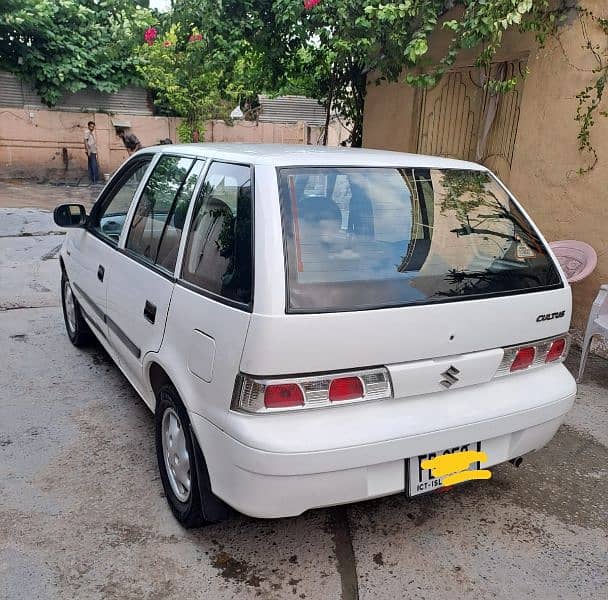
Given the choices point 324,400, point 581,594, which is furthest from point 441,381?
point 581,594

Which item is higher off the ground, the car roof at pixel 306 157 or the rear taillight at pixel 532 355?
the car roof at pixel 306 157

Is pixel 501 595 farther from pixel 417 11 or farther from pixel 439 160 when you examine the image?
pixel 417 11

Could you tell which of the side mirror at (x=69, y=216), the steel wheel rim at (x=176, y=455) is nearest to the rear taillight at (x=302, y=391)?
the steel wheel rim at (x=176, y=455)

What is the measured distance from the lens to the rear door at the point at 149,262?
8.70ft

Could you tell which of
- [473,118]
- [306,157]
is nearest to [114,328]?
[306,157]

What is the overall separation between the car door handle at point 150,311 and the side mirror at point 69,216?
4.69 ft

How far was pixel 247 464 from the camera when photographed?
2.02m

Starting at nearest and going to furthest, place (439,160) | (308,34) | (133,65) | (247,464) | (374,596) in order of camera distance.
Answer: (247,464) → (374,596) → (439,160) → (308,34) → (133,65)

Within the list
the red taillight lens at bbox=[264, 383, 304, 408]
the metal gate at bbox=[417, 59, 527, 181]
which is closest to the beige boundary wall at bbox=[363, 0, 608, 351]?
the metal gate at bbox=[417, 59, 527, 181]

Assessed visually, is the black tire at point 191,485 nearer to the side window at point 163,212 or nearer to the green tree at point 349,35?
the side window at point 163,212

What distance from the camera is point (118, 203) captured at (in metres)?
3.63

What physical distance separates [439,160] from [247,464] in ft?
5.58

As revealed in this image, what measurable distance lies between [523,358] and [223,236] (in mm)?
1384

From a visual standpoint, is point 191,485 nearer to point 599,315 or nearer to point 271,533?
point 271,533
